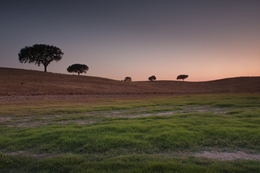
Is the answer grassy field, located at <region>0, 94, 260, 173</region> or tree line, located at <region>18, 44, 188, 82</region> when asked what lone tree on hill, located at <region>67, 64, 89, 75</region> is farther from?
grassy field, located at <region>0, 94, 260, 173</region>

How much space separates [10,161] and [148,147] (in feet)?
16.7

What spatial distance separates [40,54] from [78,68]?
79.0 feet

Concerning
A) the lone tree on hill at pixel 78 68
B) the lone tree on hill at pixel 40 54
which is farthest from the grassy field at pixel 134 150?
the lone tree on hill at pixel 78 68

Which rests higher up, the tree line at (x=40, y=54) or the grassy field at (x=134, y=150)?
the tree line at (x=40, y=54)

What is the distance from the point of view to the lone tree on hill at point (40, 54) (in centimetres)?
8606

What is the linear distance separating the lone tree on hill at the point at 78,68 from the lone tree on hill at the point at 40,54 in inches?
685

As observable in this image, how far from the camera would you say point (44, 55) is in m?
88.3

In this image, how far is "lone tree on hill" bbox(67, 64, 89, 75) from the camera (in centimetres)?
10831

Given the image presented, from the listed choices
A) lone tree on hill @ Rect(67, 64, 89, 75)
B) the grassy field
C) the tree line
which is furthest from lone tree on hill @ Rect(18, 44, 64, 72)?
the grassy field

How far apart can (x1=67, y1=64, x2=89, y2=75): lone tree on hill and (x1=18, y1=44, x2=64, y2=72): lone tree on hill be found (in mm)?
17409

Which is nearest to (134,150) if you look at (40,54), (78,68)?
(40,54)

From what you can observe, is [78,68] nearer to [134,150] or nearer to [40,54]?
[40,54]

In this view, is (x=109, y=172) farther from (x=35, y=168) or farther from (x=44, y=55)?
(x=44, y=55)

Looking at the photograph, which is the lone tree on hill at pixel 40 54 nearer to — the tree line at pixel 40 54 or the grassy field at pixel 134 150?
the tree line at pixel 40 54
